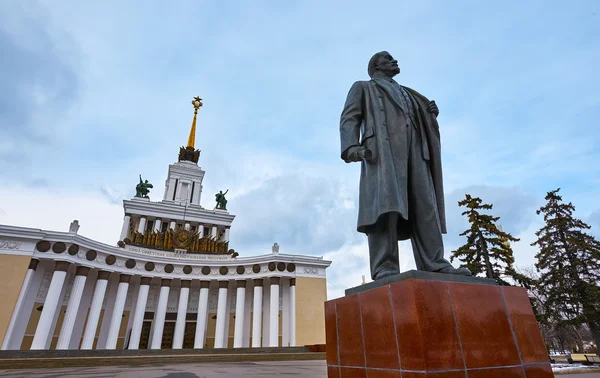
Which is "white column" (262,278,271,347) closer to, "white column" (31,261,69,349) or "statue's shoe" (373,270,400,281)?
"white column" (31,261,69,349)

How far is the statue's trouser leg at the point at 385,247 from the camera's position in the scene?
3.26 meters

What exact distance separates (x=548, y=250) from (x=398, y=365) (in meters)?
23.4

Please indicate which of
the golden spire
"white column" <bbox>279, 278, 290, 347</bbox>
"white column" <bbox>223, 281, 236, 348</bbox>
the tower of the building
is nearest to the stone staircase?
"white column" <bbox>279, 278, 290, 347</bbox>

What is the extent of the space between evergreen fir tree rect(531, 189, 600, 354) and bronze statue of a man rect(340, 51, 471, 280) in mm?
20892

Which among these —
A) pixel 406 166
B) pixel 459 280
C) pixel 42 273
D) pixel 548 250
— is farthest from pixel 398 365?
pixel 42 273

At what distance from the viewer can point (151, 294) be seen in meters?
28.3

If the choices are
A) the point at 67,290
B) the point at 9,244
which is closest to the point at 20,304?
the point at 67,290

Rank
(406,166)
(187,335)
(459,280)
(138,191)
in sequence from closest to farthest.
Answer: (459,280) → (406,166) → (187,335) → (138,191)

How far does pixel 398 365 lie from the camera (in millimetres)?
2285

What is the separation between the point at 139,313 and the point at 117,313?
1.61 metres

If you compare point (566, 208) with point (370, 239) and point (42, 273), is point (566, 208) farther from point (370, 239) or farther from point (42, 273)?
point (42, 273)

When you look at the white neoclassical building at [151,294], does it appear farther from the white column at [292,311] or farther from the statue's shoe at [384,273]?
the statue's shoe at [384,273]

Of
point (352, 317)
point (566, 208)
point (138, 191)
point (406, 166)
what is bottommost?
point (352, 317)

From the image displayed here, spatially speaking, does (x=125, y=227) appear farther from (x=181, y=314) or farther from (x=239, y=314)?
(x=239, y=314)
